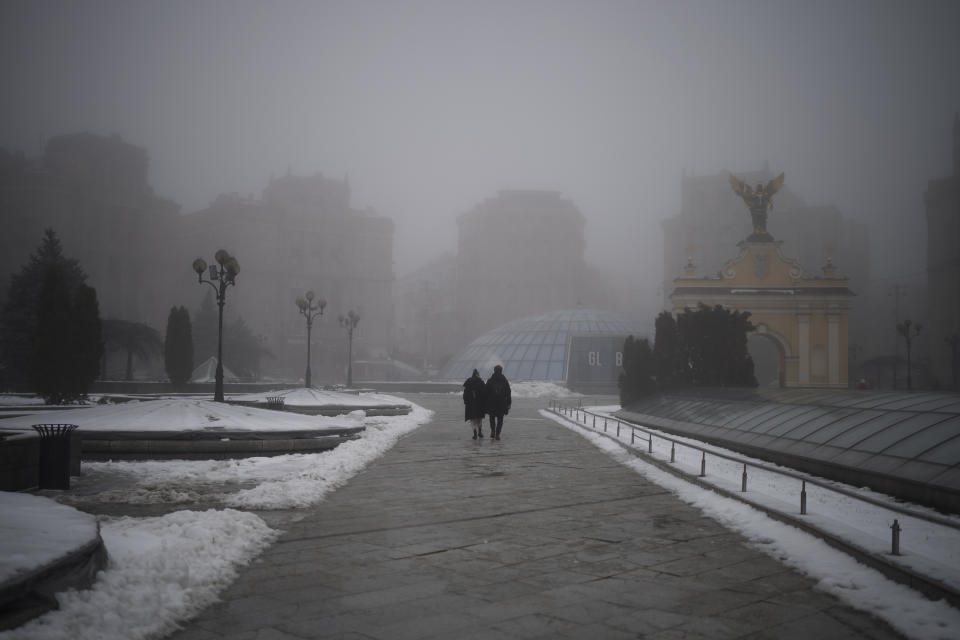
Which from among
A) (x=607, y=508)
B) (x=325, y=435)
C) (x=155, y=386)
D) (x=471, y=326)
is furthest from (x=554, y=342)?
(x=471, y=326)

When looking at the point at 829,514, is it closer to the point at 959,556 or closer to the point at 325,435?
the point at 959,556

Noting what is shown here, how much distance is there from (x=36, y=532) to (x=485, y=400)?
13.7 m

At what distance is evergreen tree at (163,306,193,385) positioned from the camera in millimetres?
36156

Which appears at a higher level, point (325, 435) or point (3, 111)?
point (3, 111)

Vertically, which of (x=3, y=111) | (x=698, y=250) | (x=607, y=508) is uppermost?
(x=3, y=111)

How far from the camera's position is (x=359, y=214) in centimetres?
12338

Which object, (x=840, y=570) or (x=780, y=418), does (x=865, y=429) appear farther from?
(x=840, y=570)

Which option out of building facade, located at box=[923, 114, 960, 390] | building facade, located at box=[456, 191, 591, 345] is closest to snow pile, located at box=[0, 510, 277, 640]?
building facade, located at box=[923, 114, 960, 390]

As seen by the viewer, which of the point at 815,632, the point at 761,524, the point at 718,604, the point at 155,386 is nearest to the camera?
the point at 815,632

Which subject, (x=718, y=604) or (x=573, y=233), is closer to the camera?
Result: (x=718, y=604)

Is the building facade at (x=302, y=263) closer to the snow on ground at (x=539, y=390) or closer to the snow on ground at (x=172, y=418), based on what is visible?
the snow on ground at (x=539, y=390)

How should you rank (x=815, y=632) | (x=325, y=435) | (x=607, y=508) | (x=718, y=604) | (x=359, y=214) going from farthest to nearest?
(x=359, y=214) → (x=325, y=435) → (x=607, y=508) → (x=718, y=604) → (x=815, y=632)

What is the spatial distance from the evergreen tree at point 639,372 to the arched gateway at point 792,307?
1884 cm

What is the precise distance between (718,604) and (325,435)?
1143 centimetres
